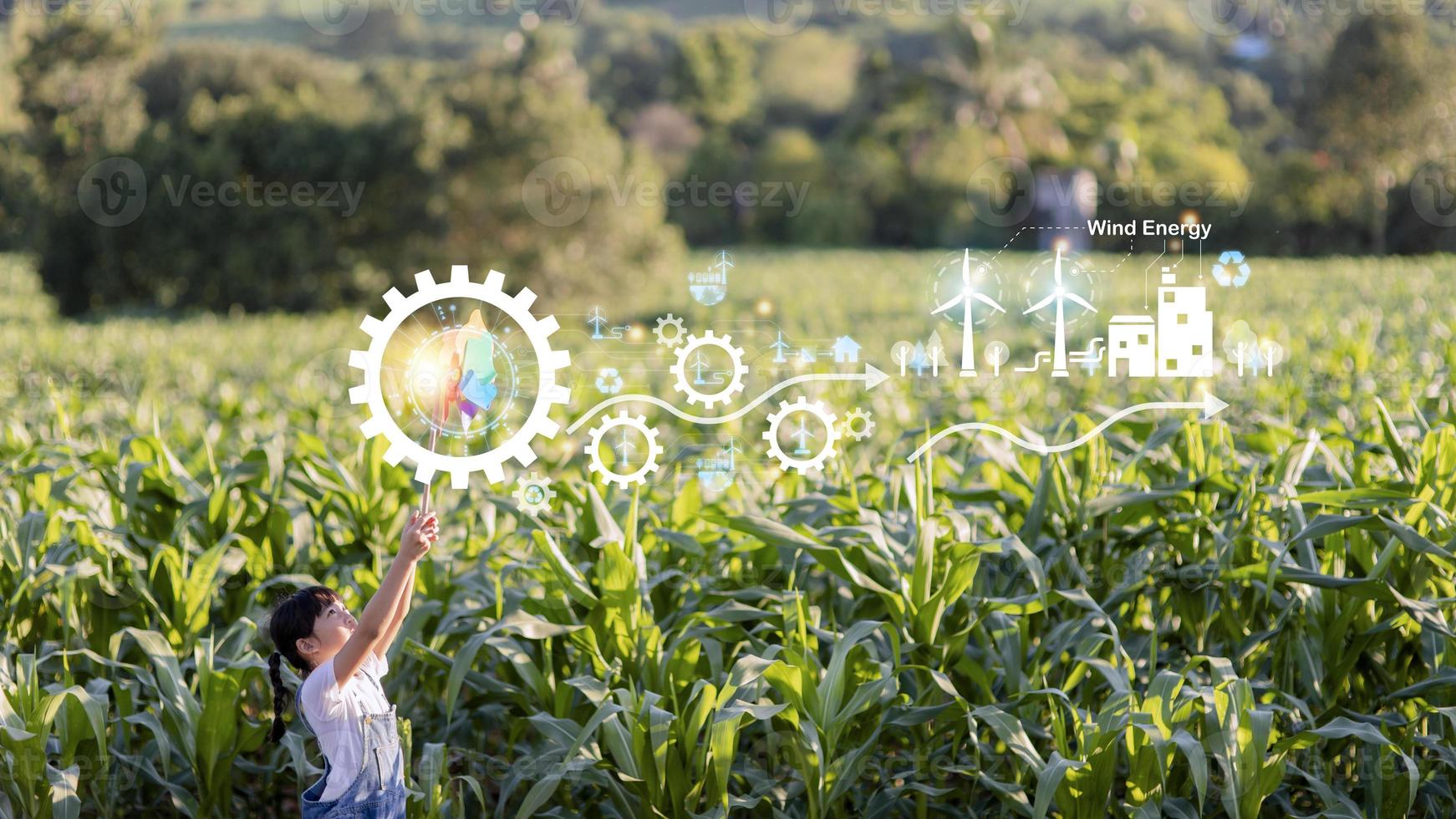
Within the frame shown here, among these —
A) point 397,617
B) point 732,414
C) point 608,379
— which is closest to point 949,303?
point 732,414

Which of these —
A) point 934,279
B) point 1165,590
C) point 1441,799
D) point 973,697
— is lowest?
point 1441,799

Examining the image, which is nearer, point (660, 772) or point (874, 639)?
point (660, 772)

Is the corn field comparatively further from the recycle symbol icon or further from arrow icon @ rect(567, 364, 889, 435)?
the recycle symbol icon

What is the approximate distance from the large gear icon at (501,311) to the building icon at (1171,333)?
1.69 metres

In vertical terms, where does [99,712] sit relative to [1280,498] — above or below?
below

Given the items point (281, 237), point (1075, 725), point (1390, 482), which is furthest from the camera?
point (281, 237)

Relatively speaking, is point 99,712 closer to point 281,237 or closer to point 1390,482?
point 1390,482

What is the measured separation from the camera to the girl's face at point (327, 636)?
73.1 inches

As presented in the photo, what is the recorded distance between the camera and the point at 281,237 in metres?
15.9

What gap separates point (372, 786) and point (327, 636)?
0.25 m

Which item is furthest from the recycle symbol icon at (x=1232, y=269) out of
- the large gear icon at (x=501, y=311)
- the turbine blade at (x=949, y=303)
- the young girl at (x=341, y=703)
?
the young girl at (x=341, y=703)

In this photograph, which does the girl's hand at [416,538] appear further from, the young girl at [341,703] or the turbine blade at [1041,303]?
the turbine blade at [1041,303]

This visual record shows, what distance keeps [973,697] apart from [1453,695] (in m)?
0.96

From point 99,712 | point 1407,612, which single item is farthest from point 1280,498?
point 99,712
